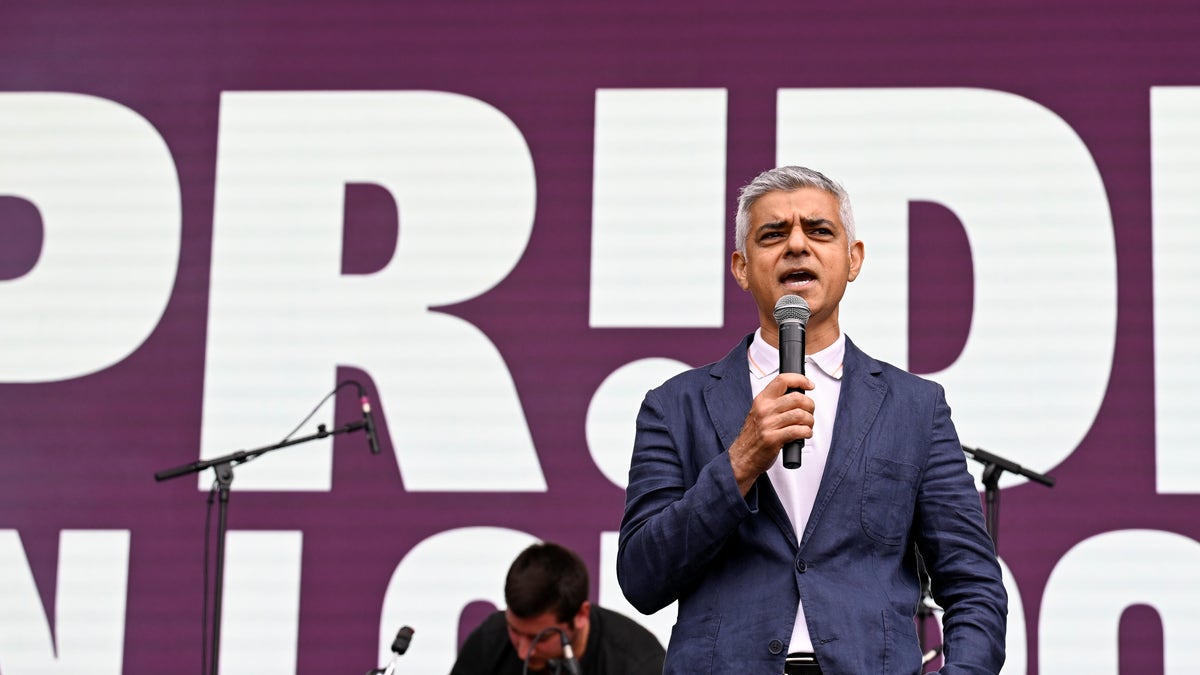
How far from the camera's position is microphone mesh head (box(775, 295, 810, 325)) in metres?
1.66

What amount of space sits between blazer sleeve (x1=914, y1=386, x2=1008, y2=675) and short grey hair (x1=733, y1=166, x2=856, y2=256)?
0.28m

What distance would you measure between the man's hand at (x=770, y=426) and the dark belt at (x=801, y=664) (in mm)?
187

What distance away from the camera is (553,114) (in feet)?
14.7

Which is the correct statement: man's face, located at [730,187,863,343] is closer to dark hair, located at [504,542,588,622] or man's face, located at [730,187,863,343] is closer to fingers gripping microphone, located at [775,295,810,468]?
fingers gripping microphone, located at [775,295,810,468]

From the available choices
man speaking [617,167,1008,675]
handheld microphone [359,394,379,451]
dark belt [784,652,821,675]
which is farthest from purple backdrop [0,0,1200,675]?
dark belt [784,652,821,675]

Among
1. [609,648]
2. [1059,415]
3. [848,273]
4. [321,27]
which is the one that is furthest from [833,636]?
[321,27]

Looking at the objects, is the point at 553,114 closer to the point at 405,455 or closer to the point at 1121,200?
the point at 405,455

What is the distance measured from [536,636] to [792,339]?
2.11 meters

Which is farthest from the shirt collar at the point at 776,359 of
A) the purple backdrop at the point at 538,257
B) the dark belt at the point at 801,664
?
the purple backdrop at the point at 538,257

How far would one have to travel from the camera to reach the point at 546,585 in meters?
3.55

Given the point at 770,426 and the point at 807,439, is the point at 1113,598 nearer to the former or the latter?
the point at 807,439

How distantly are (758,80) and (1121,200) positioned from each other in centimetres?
111

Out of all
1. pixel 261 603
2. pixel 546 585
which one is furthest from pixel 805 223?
pixel 261 603

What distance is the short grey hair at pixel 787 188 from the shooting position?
5.85 feet
